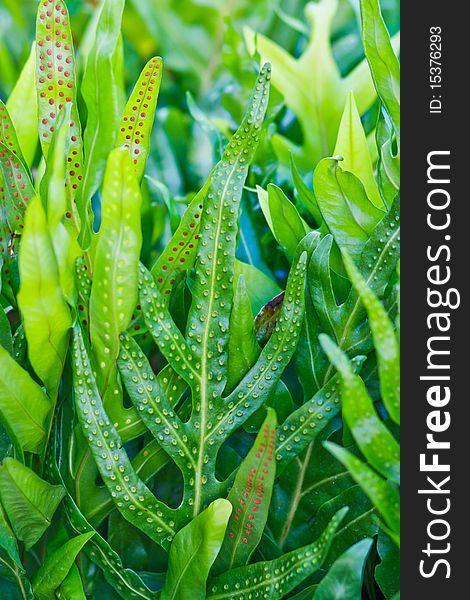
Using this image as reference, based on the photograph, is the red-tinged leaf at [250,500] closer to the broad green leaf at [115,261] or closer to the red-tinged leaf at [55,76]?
the broad green leaf at [115,261]

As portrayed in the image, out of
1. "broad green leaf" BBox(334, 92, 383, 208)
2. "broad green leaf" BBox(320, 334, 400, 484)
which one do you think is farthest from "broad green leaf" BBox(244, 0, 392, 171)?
"broad green leaf" BBox(320, 334, 400, 484)

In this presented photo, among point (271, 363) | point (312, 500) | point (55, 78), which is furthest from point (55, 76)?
point (312, 500)

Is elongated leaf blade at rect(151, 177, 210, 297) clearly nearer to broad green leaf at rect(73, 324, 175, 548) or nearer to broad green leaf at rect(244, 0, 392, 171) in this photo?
broad green leaf at rect(73, 324, 175, 548)

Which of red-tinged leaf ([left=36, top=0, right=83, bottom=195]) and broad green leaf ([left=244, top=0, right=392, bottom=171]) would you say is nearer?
red-tinged leaf ([left=36, top=0, right=83, bottom=195])

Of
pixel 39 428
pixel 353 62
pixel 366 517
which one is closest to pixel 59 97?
pixel 39 428

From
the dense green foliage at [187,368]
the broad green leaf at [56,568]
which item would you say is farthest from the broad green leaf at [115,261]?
the broad green leaf at [56,568]

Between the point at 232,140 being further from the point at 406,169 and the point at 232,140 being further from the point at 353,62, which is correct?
the point at 353,62
